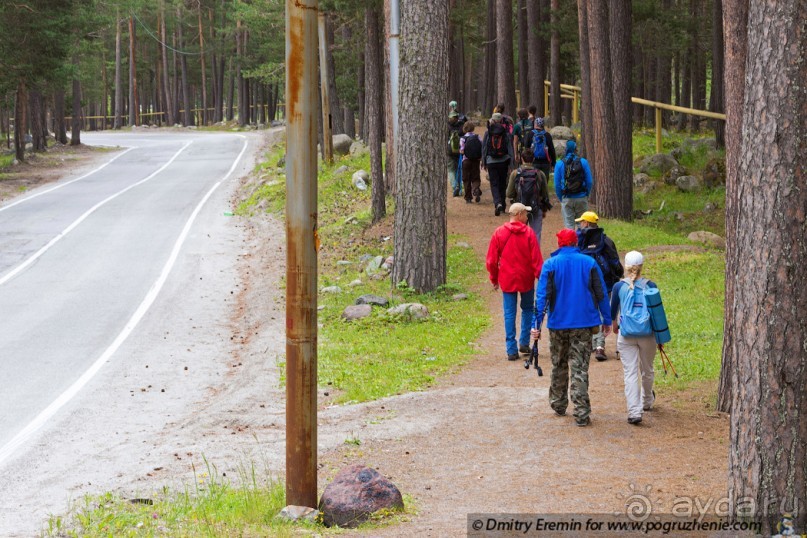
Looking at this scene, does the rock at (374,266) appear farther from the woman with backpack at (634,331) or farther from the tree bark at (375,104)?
the woman with backpack at (634,331)

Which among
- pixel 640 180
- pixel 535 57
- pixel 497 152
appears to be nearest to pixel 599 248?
pixel 497 152

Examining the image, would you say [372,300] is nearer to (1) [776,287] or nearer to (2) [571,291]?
(2) [571,291]

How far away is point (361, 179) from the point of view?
30.3 metres

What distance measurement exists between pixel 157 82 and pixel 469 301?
81316 mm

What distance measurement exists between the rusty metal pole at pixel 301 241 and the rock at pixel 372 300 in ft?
29.6

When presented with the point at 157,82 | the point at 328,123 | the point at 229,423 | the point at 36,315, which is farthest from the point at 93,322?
the point at 157,82

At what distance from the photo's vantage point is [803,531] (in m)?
5.51

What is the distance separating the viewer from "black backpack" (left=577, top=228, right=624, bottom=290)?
36.6 feet

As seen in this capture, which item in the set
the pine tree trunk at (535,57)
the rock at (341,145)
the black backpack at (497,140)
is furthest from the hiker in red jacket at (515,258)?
the rock at (341,145)

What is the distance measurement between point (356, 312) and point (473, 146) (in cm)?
753

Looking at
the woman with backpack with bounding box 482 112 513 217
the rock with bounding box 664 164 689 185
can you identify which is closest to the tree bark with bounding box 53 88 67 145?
the rock with bounding box 664 164 689 185

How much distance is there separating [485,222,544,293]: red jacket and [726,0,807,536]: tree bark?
20.1 ft

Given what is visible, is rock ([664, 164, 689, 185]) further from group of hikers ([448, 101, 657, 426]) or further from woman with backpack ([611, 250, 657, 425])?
woman with backpack ([611, 250, 657, 425])

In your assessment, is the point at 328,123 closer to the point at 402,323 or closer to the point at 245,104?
the point at 402,323
